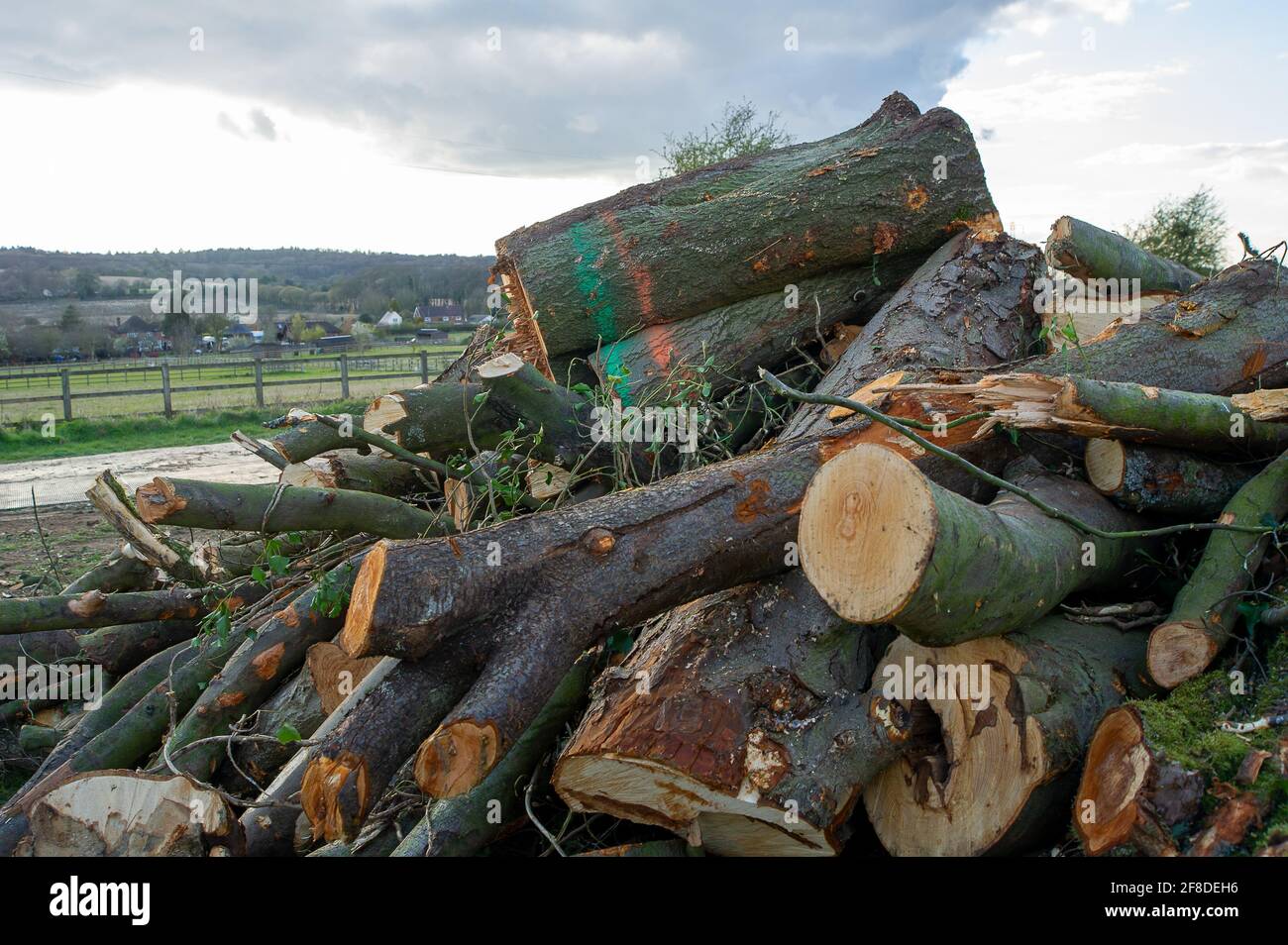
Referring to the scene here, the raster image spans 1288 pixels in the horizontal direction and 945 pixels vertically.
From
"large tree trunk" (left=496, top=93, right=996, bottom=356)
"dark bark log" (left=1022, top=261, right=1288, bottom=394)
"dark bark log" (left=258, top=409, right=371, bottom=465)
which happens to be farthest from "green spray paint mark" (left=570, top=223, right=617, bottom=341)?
"dark bark log" (left=1022, top=261, right=1288, bottom=394)

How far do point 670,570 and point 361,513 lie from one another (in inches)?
69.1

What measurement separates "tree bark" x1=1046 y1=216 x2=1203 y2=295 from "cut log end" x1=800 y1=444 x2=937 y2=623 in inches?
135

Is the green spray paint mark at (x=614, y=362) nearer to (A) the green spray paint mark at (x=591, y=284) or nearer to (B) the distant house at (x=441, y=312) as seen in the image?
(A) the green spray paint mark at (x=591, y=284)

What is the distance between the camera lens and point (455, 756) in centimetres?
254

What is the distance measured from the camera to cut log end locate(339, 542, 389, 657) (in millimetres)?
2572

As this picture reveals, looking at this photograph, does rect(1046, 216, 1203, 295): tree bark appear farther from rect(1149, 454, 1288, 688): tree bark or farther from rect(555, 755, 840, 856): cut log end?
rect(555, 755, 840, 856): cut log end

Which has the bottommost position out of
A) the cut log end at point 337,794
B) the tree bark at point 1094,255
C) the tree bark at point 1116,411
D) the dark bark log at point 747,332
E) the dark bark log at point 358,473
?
the cut log end at point 337,794

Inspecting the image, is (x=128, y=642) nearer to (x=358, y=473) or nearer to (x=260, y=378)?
(x=358, y=473)

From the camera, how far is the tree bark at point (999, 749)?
8.75 ft

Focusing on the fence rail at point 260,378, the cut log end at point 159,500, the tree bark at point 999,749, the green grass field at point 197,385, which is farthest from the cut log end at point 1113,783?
the green grass field at point 197,385

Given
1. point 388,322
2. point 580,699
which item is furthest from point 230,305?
point 388,322

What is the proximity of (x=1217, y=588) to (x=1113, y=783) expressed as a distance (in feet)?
3.01

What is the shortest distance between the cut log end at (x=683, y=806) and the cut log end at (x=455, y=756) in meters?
0.31

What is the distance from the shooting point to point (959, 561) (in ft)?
8.07
